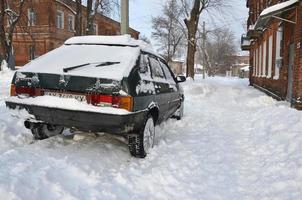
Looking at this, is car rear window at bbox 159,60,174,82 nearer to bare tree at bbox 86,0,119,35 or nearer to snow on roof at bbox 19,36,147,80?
snow on roof at bbox 19,36,147,80

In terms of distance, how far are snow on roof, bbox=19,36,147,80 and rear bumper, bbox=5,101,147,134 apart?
1.69ft

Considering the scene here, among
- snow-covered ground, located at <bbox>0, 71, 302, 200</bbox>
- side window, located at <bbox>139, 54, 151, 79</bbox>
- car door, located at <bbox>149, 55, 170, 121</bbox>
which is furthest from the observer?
car door, located at <bbox>149, 55, 170, 121</bbox>

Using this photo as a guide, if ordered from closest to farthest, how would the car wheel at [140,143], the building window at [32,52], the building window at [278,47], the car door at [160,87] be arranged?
1. the car wheel at [140,143]
2. the car door at [160,87]
3. the building window at [278,47]
4. the building window at [32,52]

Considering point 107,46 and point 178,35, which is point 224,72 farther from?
point 107,46

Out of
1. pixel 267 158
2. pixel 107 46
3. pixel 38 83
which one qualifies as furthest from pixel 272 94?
pixel 38 83

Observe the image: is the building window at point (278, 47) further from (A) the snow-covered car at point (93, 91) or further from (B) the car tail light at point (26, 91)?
(B) the car tail light at point (26, 91)

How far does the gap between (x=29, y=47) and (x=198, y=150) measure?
120 feet

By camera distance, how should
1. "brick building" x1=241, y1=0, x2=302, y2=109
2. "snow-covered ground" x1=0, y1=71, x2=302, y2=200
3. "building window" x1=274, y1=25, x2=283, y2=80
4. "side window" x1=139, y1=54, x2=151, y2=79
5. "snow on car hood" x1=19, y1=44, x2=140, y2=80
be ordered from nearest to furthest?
"snow-covered ground" x1=0, y1=71, x2=302, y2=200, "snow on car hood" x1=19, y1=44, x2=140, y2=80, "side window" x1=139, y1=54, x2=151, y2=79, "brick building" x1=241, y1=0, x2=302, y2=109, "building window" x1=274, y1=25, x2=283, y2=80

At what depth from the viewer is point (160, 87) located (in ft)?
20.7

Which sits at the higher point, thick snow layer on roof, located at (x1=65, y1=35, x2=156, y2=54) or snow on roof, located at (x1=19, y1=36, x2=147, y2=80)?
thick snow layer on roof, located at (x1=65, y1=35, x2=156, y2=54)

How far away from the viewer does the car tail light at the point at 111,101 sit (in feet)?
15.2

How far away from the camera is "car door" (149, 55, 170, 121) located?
6.05 m

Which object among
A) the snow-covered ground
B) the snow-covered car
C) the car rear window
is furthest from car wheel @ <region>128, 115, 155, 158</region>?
the car rear window

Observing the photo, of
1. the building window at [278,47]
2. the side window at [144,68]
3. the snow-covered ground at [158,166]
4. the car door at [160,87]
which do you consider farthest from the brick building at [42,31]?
the side window at [144,68]
